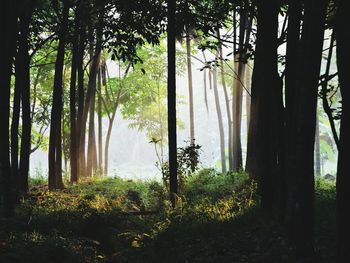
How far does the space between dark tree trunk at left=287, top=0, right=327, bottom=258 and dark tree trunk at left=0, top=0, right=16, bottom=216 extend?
507cm

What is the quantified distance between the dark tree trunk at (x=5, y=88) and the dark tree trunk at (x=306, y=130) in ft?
16.6

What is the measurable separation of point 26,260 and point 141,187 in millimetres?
12319

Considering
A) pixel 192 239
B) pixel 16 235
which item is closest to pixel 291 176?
pixel 192 239

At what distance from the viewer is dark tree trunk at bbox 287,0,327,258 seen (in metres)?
5.36

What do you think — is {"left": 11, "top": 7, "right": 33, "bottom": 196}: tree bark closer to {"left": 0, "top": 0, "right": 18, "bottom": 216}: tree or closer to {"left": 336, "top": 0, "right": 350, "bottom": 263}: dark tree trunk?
{"left": 0, "top": 0, "right": 18, "bottom": 216}: tree

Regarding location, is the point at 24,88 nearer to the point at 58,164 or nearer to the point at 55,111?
the point at 55,111

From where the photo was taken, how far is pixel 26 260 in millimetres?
4949

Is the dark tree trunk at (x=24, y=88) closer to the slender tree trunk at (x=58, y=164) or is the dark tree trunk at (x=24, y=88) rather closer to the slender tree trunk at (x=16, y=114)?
the slender tree trunk at (x=16, y=114)

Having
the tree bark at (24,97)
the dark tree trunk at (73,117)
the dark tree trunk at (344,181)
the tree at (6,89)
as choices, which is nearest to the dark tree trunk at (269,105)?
the dark tree trunk at (344,181)

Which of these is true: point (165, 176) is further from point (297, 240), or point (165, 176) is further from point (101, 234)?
point (297, 240)

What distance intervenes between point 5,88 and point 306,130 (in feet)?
17.6

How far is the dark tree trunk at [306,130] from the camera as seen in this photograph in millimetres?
5355

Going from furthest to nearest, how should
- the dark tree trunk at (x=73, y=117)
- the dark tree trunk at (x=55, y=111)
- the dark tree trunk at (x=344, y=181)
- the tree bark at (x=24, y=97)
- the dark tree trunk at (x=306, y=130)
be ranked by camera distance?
the dark tree trunk at (x=73, y=117), the dark tree trunk at (x=55, y=111), the tree bark at (x=24, y=97), the dark tree trunk at (x=306, y=130), the dark tree trunk at (x=344, y=181)

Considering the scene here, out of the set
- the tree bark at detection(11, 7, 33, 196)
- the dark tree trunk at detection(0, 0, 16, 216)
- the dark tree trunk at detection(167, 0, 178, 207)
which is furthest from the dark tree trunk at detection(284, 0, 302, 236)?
the tree bark at detection(11, 7, 33, 196)
